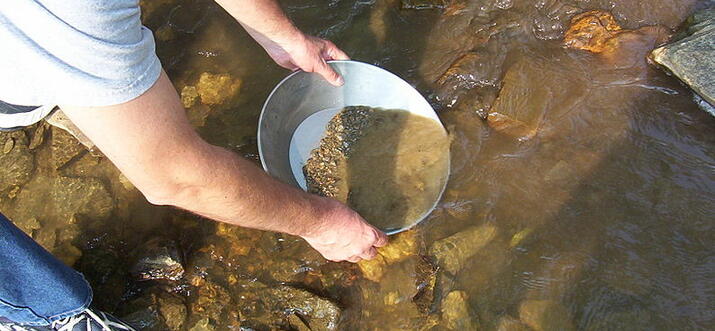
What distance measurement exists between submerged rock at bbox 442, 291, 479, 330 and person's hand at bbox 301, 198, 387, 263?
37 centimetres

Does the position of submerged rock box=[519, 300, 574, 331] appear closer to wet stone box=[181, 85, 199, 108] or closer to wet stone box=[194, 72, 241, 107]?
wet stone box=[194, 72, 241, 107]

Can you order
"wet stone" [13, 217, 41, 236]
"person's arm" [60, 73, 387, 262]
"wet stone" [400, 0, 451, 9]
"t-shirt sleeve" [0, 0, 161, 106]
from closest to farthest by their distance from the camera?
"t-shirt sleeve" [0, 0, 161, 106] < "person's arm" [60, 73, 387, 262] < "wet stone" [13, 217, 41, 236] < "wet stone" [400, 0, 451, 9]

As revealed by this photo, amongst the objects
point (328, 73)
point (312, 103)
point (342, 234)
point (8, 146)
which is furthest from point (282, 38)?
point (8, 146)

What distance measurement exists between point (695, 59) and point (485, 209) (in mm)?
1126

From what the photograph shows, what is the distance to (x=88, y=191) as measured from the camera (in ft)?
8.09

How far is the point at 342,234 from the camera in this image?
180 centimetres

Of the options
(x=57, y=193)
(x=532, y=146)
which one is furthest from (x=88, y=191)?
(x=532, y=146)

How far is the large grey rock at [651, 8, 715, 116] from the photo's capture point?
239 centimetres

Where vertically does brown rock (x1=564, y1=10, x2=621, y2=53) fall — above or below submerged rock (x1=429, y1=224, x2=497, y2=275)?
above

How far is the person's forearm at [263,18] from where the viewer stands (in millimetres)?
1906

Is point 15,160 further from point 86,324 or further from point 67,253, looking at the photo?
point 86,324

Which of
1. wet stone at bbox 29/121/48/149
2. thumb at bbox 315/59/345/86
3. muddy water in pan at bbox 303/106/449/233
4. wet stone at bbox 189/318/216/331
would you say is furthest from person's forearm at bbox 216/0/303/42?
wet stone at bbox 29/121/48/149

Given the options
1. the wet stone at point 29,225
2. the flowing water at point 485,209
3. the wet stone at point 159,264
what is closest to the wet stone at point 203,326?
the flowing water at point 485,209

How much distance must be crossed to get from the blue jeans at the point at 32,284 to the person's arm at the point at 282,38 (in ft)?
3.12
